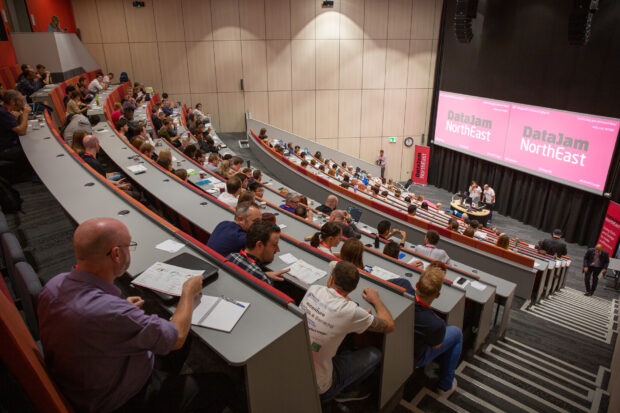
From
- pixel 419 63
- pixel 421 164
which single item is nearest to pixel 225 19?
pixel 419 63

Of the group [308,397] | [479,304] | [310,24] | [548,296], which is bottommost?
[548,296]

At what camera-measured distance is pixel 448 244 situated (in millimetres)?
7656

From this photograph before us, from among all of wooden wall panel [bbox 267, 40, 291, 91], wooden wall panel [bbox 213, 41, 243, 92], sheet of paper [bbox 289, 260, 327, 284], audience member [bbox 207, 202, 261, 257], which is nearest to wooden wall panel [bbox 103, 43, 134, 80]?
wooden wall panel [bbox 213, 41, 243, 92]

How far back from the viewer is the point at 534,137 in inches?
457

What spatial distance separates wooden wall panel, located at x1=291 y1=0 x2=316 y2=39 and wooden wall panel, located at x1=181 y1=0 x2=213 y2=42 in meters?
3.19

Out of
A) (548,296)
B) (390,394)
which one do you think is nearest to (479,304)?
(390,394)

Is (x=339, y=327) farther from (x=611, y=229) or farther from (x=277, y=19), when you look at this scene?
(x=277, y=19)

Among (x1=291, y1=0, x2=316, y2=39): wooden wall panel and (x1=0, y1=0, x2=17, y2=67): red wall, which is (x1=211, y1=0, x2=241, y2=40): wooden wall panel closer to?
(x1=291, y1=0, x2=316, y2=39): wooden wall panel

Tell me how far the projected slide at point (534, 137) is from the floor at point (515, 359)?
540 cm

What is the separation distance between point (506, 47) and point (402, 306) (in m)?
12.5

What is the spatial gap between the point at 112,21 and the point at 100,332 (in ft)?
49.3

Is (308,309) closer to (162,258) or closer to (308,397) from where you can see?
(308,397)

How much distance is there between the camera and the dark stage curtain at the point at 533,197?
1059 cm

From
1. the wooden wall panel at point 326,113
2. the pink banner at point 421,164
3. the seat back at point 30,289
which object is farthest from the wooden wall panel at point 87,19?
the seat back at point 30,289
